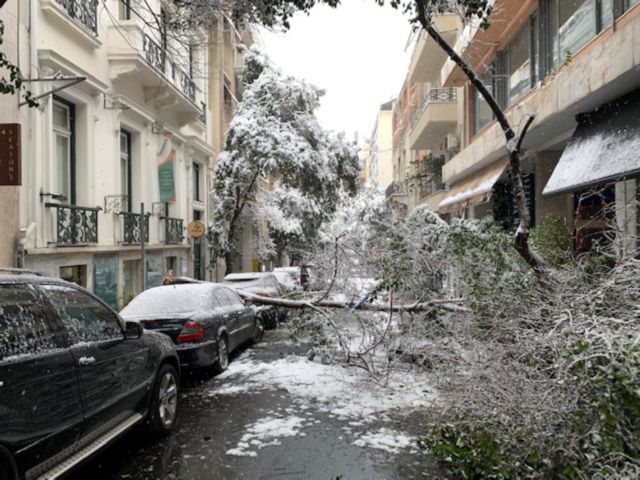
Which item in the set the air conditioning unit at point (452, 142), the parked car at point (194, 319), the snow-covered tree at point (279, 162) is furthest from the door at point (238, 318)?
the air conditioning unit at point (452, 142)

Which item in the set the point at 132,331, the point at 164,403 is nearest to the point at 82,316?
the point at 132,331

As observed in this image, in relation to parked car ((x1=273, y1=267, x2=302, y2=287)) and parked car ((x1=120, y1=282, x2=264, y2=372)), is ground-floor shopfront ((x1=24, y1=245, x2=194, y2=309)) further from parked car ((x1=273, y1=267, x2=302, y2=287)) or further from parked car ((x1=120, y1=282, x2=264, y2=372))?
parked car ((x1=273, y1=267, x2=302, y2=287))

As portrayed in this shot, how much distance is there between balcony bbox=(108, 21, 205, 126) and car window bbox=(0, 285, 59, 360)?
319 inches

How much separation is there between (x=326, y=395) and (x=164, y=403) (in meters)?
2.12

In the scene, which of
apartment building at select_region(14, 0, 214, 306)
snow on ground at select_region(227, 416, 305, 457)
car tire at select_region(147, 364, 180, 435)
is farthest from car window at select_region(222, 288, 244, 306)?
snow on ground at select_region(227, 416, 305, 457)

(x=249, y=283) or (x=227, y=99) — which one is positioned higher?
(x=227, y=99)

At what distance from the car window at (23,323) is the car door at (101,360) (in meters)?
0.21

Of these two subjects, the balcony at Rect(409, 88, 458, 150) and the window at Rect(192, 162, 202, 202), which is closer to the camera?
the balcony at Rect(409, 88, 458, 150)

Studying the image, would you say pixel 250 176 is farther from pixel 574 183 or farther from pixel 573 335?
pixel 573 335

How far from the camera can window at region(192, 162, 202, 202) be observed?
21812 millimetres

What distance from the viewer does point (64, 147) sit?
1181cm

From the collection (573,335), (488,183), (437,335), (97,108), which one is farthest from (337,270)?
(97,108)

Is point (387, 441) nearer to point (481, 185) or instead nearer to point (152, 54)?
point (481, 185)

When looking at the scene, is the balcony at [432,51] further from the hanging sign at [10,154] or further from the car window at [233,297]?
the hanging sign at [10,154]
